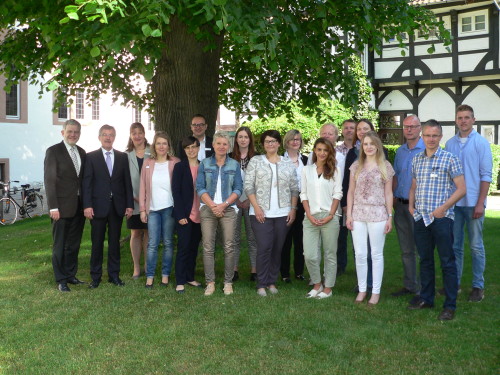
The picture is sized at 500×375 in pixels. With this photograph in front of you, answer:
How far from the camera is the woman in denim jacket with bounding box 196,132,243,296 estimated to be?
723 cm

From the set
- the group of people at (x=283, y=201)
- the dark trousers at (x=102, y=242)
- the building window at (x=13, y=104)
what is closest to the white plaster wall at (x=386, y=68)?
the building window at (x=13, y=104)

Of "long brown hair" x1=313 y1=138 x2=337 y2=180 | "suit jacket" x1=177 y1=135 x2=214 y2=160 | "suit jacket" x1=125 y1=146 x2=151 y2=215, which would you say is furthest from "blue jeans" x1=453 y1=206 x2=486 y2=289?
"suit jacket" x1=125 y1=146 x2=151 y2=215

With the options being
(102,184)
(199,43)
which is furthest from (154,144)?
(199,43)

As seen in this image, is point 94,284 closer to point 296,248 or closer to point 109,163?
point 109,163

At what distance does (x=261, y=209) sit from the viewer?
7.20 metres

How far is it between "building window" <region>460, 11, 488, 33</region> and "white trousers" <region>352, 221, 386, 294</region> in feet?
63.5

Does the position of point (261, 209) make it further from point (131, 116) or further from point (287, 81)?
point (131, 116)

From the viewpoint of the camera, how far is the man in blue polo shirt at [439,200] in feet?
20.3

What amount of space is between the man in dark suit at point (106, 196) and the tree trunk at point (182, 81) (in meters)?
2.27

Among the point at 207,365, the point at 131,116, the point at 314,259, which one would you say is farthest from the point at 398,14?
the point at 131,116

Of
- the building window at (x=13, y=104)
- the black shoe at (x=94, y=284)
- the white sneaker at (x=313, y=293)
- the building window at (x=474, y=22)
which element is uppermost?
the building window at (x=474, y=22)

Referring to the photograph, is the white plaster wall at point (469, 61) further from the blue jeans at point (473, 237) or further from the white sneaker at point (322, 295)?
Answer: the white sneaker at point (322, 295)

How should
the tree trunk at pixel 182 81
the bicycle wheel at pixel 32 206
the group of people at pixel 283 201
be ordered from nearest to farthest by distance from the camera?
the group of people at pixel 283 201 → the tree trunk at pixel 182 81 → the bicycle wheel at pixel 32 206

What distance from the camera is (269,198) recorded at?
23.6 ft
